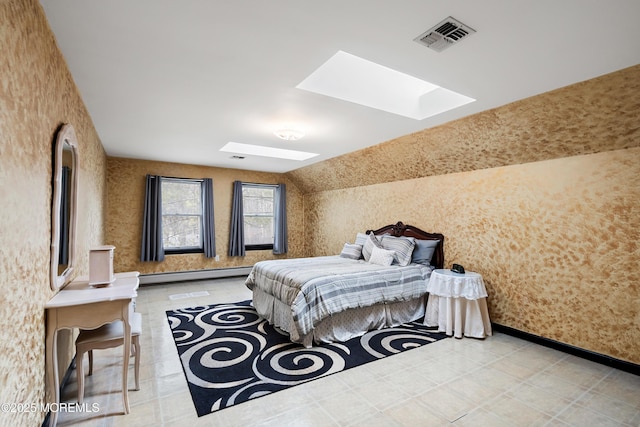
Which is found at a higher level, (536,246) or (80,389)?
(536,246)

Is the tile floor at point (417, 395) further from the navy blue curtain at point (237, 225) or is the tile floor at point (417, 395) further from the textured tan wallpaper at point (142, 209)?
the navy blue curtain at point (237, 225)

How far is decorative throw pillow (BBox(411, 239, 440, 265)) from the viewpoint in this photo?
420 centimetres

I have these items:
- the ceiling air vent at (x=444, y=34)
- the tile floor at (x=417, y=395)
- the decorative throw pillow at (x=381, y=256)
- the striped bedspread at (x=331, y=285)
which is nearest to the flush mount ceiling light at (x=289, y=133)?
the striped bedspread at (x=331, y=285)

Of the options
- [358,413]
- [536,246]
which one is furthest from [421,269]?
[358,413]

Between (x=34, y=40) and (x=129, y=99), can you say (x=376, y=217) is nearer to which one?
(x=129, y=99)

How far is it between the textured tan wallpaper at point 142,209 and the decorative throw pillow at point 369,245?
2875 millimetres

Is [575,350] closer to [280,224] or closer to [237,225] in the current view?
[280,224]

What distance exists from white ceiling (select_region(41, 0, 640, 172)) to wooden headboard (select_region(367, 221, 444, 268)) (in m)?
1.82

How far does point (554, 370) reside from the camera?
261 cm

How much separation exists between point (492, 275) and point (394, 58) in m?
2.87

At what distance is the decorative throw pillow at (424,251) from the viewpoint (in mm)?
4203

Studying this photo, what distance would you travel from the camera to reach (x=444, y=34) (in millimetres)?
1728

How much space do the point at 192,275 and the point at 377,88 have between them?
199 inches

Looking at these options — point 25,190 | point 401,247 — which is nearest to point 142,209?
point 25,190
